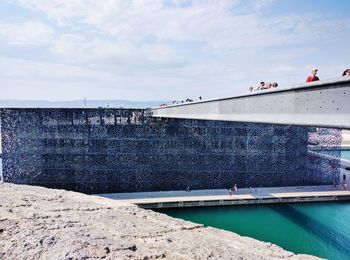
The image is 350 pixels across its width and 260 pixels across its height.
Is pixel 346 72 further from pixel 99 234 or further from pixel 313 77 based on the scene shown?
pixel 99 234

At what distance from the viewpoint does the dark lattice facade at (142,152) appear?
18.1 meters

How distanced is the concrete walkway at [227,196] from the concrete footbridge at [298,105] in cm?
888

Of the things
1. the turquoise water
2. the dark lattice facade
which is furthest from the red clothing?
the dark lattice facade

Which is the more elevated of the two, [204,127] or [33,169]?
[204,127]

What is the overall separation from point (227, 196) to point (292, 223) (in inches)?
151

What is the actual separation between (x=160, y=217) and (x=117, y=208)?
3.79 ft

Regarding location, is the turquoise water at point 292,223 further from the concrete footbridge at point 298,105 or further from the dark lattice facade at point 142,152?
the concrete footbridge at point 298,105

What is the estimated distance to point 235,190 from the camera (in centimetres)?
1925

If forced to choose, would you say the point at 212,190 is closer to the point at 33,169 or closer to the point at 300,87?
the point at 33,169

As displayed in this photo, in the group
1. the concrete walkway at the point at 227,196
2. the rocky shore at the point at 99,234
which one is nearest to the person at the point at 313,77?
the rocky shore at the point at 99,234

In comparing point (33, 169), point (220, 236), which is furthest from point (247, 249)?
point (33, 169)

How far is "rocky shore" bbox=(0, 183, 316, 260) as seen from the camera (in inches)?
189

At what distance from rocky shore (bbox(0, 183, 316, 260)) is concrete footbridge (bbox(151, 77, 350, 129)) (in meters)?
2.75

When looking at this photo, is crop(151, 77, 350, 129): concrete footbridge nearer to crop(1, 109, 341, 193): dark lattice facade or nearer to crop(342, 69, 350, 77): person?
crop(342, 69, 350, 77): person
